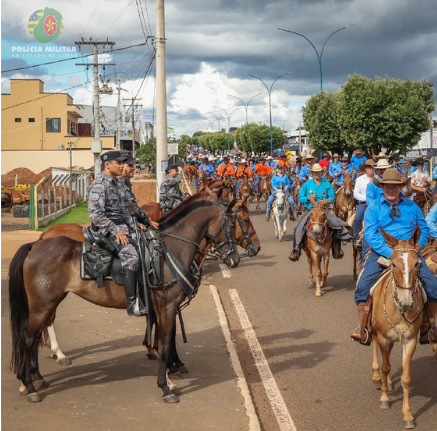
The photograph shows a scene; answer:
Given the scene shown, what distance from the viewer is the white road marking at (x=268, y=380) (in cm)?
656

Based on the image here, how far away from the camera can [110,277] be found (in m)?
7.29

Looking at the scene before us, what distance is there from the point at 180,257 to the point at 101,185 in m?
1.24

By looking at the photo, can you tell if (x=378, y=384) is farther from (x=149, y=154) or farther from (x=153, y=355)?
(x=149, y=154)

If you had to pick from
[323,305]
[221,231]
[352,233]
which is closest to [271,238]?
[352,233]

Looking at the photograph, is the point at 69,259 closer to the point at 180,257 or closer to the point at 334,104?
the point at 180,257

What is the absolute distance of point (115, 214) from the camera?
7.40m

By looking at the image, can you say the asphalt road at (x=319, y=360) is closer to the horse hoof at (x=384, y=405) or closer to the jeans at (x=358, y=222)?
the horse hoof at (x=384, y=405)

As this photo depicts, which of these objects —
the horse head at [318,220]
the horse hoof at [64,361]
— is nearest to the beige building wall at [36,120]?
the horse head at [318,220]

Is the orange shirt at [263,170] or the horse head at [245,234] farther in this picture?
the orange shirt at [263,170]

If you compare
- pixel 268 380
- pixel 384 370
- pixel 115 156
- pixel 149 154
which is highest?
pixel 149 154

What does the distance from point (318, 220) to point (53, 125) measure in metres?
64.3

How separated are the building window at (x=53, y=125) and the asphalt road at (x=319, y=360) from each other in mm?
61827

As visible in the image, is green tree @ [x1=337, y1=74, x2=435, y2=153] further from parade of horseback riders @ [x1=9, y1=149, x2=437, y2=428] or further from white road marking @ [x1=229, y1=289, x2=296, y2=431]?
parade of horseback riders @ [x1=9, y1=149, x2=437, y2=428]

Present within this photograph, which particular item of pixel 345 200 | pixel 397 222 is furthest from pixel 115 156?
pixel 345 200
